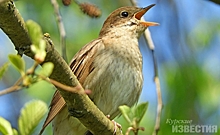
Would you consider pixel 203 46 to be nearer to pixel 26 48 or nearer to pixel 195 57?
pixel 195 57

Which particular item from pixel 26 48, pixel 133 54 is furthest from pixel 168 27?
pixel 26 48

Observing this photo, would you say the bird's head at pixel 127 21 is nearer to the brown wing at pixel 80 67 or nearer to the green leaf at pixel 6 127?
the brown wing at pixel 80 67

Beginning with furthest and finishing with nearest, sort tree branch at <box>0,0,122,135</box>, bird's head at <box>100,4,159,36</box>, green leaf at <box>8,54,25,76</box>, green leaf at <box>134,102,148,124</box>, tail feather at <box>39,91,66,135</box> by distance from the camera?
bird's head at <box>100,4,159,36</box> → tail feather at <box>39,91,66,135</box> → tree branch at <box>0,0,122,135</box> → green leaf at <box>134,102,148,124</box> → green leaf at <box>8,54,25,76</box>

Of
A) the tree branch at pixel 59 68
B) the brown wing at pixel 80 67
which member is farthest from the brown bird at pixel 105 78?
the tree branch at pixel 59 68

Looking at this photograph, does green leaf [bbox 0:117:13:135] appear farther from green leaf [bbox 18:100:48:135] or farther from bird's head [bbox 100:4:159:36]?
bird's head [bbox 100:4:159:36]

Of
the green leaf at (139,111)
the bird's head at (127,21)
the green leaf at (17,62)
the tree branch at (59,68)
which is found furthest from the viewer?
the bird's head at (127,21)

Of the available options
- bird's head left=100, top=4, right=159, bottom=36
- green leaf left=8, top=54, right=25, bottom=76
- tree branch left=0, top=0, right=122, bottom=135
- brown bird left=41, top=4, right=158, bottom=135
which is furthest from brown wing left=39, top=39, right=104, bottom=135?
green leaf left=8, top=54, right=25, bottom=76
